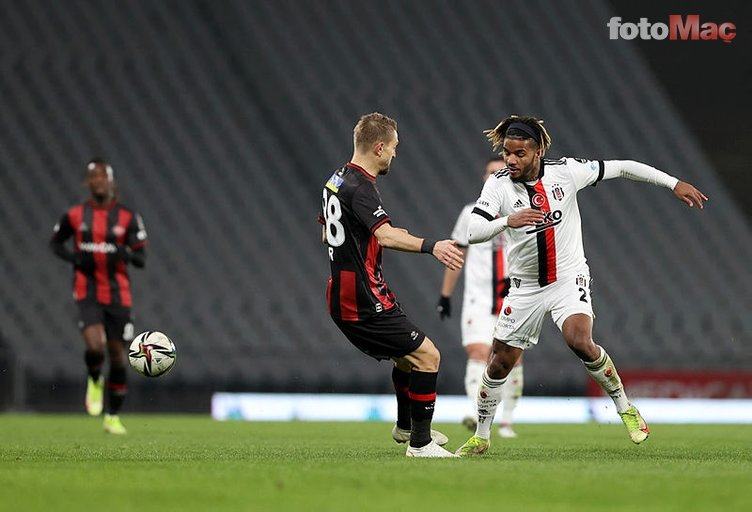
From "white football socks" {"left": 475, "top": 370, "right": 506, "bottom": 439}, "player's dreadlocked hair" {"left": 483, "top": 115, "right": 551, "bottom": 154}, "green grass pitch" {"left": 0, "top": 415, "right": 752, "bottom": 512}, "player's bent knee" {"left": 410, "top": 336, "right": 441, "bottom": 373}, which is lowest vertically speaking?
"green grass pitch" {"left": 0, "top": 415, "right": 752, "bottom": 512}

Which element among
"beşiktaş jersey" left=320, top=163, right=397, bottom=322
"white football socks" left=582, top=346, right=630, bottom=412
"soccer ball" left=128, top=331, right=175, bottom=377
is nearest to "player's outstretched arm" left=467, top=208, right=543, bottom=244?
"beşiktaş jersey" left=320, top=163, right=397, bottom=322

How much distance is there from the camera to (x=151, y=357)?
24.8ft

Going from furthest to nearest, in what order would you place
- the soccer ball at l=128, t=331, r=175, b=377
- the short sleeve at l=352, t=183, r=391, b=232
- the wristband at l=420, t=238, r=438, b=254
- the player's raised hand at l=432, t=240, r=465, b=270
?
the soccer ball at l=128, t=331, r=175, b=377
the short sleeve at l=352, t=183, r=391, b=232
the wristband at l=420, t=238, r=438, b=254
the player's raised hand at l=432, t=240, r=465, b=270

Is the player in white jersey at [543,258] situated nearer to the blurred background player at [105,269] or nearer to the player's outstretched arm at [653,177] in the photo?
the player's outstretched arm at [653,177]

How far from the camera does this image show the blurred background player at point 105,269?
9.60 metres

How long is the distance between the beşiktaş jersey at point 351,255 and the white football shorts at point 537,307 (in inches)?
27.0

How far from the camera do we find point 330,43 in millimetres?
20078

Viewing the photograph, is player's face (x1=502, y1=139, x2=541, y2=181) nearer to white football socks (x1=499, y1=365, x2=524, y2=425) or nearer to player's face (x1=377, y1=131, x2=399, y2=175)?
player's face (x1=377, y1=131, x2=399, y2=175)

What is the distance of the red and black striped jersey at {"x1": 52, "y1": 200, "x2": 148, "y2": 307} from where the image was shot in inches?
381

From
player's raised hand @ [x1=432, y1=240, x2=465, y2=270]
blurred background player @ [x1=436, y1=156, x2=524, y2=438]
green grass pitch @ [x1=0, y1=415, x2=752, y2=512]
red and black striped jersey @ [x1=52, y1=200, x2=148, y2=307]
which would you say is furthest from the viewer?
red and black striped jersey @ [x1=52, y1=200, x2=148, y2=307]

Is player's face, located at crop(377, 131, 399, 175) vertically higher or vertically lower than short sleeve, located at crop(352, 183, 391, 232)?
higher

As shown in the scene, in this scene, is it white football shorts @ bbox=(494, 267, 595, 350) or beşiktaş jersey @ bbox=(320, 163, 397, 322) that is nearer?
beşiktaş jersey @ bbox=(320, 163, 397, 322)

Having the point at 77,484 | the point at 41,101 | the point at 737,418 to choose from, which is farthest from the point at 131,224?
the point at 41,101

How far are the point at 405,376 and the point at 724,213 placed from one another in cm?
1361
